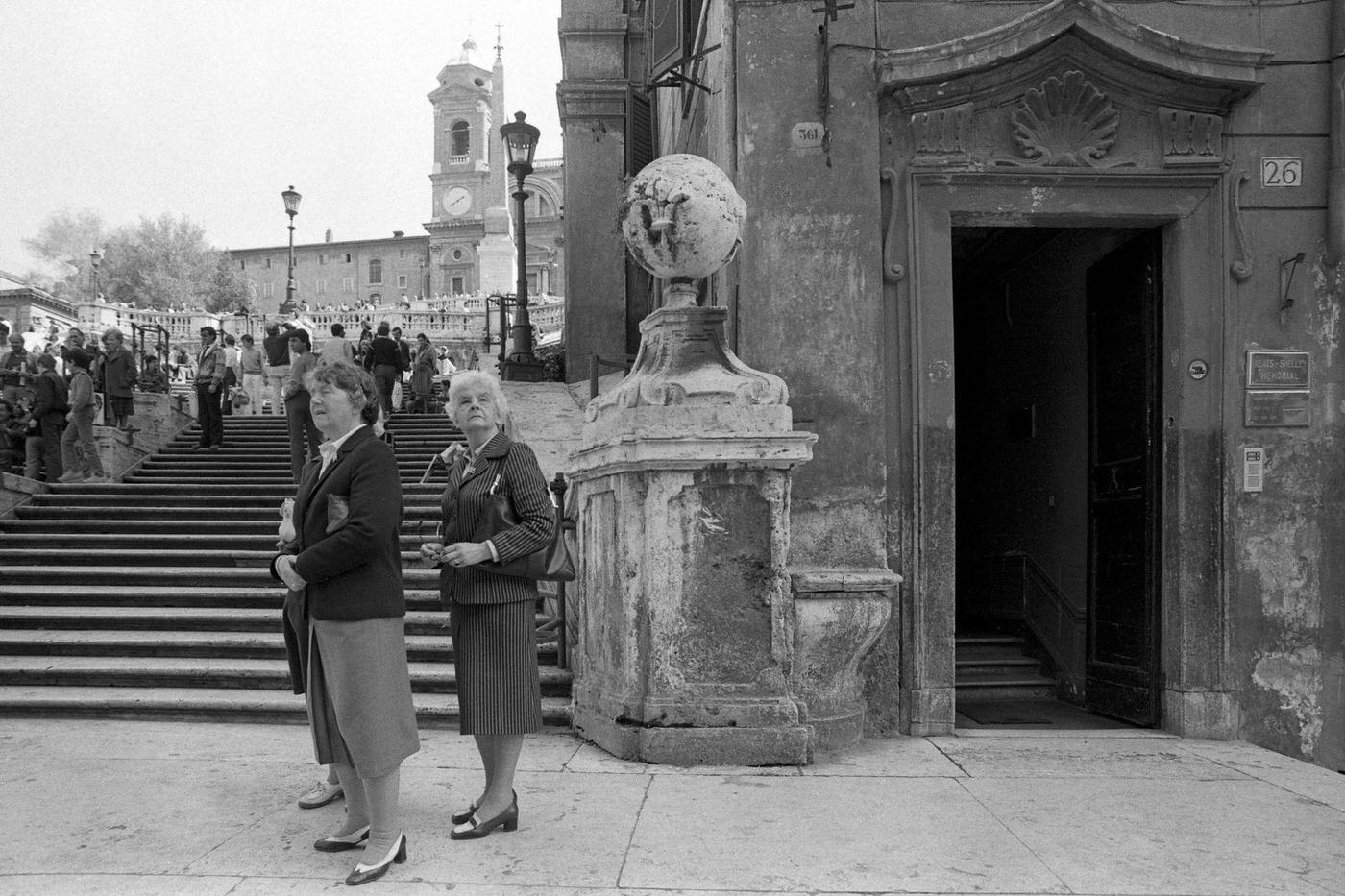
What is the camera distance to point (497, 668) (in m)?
4.06

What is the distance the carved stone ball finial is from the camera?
5.57 metres

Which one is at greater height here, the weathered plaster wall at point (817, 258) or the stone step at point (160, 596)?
the weathered plaster wall at point (817, 258)

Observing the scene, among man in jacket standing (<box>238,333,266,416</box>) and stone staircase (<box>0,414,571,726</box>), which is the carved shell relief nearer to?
stone staircase (<box>0,414,571,726</box>)

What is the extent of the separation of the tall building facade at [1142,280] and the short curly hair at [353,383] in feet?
10.1

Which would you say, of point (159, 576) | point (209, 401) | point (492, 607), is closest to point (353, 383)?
point (492, 607)

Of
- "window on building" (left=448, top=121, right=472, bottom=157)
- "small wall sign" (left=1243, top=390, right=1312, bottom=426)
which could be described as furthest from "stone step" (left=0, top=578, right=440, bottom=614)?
"window on building" (left=448, top=121, right=472, bottom=157)

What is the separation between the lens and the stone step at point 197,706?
6.17 m

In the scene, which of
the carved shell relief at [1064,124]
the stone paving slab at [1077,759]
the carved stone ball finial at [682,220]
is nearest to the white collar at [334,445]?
the carved stone ball finial at [682,220]

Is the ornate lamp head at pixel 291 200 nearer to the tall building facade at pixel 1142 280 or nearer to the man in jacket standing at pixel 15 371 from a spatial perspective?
the man in jacket standing at pixel 15 371

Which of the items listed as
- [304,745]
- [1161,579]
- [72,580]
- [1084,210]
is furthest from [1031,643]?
[72,580]

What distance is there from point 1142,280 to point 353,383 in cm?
570

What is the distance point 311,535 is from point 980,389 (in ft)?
30.7

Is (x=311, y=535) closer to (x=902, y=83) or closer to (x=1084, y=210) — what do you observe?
(x=902, y=83)

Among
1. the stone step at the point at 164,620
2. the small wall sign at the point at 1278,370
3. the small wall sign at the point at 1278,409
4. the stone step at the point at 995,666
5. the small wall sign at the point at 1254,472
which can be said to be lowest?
the stone step at the point at 995,666
